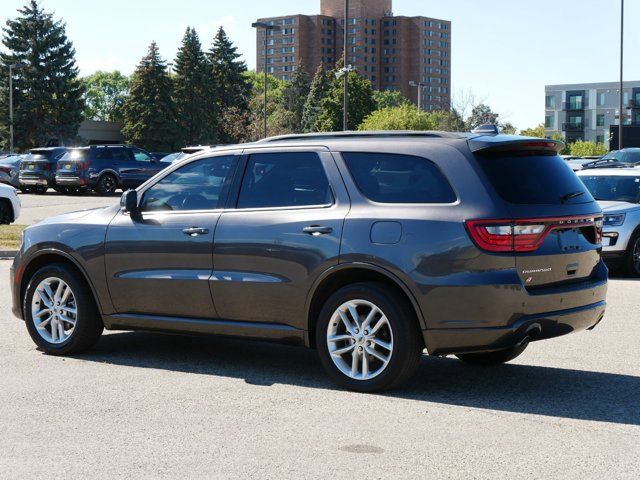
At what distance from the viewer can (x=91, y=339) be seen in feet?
26.2

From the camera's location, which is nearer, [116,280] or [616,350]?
[116,280]

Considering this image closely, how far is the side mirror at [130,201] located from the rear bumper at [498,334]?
256 cm

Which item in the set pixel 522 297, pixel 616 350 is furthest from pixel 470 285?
pixel 616 350

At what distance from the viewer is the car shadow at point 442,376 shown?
6.37m

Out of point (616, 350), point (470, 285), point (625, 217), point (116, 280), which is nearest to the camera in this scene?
point (470, 285)

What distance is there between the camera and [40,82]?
82750mm

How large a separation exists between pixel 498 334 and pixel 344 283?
1.15 meters

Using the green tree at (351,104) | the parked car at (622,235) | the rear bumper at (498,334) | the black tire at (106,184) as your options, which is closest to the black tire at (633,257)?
the parked car at (622,235)

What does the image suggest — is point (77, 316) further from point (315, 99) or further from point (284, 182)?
point (315, 99)

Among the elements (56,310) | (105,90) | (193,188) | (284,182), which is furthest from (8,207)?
(105,90)

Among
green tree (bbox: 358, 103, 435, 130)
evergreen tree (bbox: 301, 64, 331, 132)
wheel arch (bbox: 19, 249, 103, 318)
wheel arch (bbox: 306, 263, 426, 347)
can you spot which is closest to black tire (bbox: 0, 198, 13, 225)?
wheel arch (bbox: 19, 249, 103, 318)

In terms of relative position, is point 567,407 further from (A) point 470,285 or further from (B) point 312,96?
(B) point 312,96

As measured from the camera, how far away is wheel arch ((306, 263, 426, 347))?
6430 millimetres

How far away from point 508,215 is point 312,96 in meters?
118
